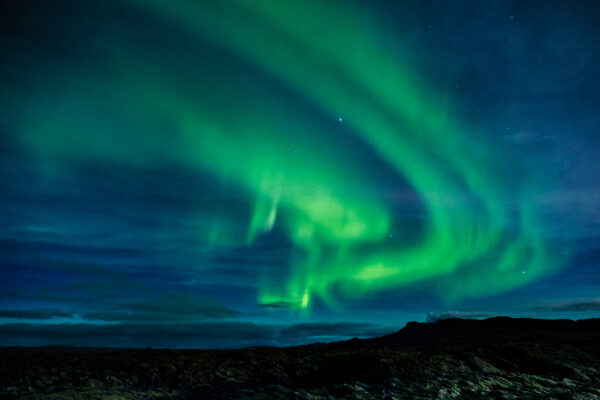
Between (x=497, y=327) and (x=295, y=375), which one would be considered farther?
(x=497, y=327)

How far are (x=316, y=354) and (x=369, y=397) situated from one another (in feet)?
22.0

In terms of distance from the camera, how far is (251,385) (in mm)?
17812

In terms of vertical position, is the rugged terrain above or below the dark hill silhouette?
below

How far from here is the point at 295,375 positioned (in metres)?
19.8

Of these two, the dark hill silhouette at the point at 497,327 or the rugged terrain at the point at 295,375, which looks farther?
the dark hill silhouette at the point at 497,327

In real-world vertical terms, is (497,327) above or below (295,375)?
above

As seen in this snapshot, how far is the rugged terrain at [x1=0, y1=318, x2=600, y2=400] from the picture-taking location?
15.6 m

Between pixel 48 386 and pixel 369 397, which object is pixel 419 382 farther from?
pixel 48 386

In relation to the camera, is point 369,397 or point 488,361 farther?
point 488,361

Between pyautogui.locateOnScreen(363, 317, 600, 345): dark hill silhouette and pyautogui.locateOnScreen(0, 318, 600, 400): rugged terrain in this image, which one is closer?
pyautogui.locateOnScreen(0, 318, 600, 400): rugged terrain

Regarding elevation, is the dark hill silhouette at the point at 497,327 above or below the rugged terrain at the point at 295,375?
Answer: above

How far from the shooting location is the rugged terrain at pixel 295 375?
15562 millimetres

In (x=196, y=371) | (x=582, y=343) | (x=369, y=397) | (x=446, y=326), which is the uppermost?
(x=446, y=326)

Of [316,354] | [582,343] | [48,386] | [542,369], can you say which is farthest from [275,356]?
[582,343]
